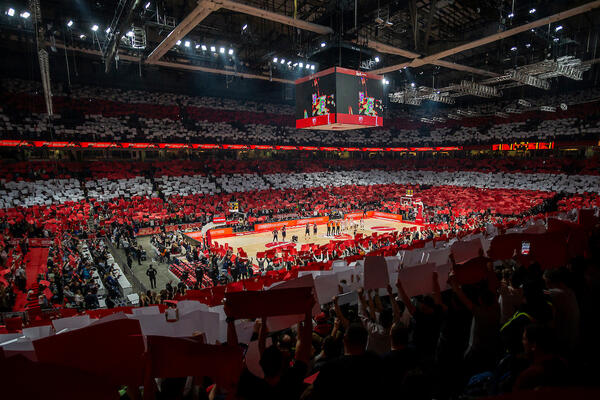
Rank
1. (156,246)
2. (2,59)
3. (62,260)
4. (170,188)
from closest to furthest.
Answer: (62,260)
(156,246)
(2,59)
(170,188)

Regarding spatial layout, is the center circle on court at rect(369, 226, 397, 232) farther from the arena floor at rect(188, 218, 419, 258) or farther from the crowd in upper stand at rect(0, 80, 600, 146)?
the crowd in upper stand at rect(0, 80, 600, 146)

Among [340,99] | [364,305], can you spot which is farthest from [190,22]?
[364,305]

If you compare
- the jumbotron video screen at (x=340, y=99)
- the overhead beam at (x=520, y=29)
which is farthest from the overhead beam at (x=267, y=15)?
the overhead beam at (x=520, y=29)

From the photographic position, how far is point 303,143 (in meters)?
44.5

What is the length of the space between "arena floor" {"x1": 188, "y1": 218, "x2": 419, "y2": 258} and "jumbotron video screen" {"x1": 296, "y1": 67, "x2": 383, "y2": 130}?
10958mm

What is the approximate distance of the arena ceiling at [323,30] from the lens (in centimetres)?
1451

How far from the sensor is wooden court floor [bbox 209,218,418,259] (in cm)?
2299

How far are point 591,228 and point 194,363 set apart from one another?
13392 mm

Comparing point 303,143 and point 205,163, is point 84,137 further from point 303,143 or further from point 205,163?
point 303,143

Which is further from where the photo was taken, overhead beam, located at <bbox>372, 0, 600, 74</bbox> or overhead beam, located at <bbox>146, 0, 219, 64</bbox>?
overhead beam, located at <bbox>372, 0, 600, 74</bbox>

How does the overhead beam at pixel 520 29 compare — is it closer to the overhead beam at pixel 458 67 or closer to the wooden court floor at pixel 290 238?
the overhead beam at pixel 458 67

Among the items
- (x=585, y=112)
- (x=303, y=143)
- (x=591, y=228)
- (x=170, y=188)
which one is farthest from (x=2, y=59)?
(x=585, y=112)

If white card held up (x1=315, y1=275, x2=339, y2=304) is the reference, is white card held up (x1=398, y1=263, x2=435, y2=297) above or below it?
above

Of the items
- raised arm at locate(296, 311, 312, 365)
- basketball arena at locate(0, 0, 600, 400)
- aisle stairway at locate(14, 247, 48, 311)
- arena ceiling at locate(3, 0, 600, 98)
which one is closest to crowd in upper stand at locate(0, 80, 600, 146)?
basketball arena at locate(0, 0, 600, 400)
